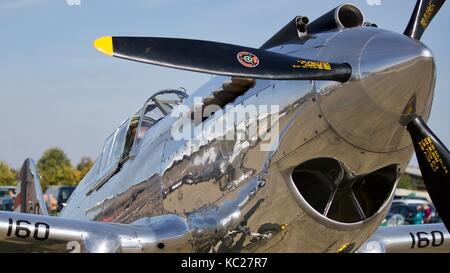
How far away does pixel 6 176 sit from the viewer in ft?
241

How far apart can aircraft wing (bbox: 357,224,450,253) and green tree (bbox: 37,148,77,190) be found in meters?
53.3

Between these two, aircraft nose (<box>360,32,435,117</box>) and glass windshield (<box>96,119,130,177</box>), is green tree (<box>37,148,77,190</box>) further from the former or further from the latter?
aircraft nose (<box>360,32,435,117</box>)

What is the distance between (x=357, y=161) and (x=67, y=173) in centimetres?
7478

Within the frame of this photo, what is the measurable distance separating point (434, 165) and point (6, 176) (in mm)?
72192

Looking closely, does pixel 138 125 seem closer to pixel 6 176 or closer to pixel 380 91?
pixel 380 91

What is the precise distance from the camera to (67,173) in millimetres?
77938

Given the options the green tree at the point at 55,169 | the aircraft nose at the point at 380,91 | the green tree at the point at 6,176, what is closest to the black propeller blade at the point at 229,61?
the aircraft nose at the point at 380,91

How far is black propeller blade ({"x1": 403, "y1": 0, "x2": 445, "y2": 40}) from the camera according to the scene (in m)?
5.50

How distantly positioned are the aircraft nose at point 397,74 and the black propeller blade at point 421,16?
48 centimetres

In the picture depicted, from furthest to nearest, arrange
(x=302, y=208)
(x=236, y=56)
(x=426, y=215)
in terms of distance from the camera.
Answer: (x=426, y=215), (x=302, y=208), (x=236, y=56)

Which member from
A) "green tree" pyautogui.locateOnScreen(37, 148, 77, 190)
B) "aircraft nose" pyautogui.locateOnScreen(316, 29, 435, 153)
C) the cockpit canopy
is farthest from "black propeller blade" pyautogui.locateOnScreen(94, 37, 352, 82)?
"green tree" pyautogui.locateOnScreen(37, 148, 77, 190)

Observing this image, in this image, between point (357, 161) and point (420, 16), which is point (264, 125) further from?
point (420, 16)

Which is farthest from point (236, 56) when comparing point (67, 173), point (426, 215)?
point (67, 173)
